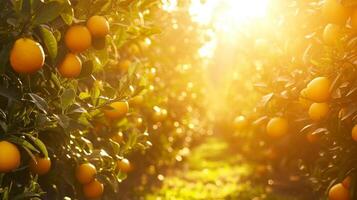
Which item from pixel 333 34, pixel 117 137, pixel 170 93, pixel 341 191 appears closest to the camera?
pixel 333 34

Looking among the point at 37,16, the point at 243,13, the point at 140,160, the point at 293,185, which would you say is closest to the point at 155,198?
the point at 140,160

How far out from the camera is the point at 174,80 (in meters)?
8.92

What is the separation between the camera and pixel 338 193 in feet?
11.6

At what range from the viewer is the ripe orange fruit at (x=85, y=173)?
3.54 m

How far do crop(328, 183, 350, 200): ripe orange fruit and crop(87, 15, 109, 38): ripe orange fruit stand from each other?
181cm

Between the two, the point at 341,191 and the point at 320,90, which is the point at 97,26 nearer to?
the point at 320,90

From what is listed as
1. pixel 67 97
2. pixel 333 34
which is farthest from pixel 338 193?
pixel 67 97

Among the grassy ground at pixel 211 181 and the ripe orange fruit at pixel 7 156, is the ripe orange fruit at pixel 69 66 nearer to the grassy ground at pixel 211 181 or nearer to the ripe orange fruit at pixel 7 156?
the ripe orange fruit at pixel 7 156

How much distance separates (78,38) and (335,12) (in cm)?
146

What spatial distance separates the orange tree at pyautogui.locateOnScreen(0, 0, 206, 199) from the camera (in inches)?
108

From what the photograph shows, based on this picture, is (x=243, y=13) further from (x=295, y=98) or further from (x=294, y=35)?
(x=295, y=98)

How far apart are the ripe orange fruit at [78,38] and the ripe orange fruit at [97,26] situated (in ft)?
0.11

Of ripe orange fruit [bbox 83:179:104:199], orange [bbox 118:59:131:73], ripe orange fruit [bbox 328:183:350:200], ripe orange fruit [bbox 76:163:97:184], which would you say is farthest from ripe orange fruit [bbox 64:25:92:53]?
orange [bbox 118:59:131:73]

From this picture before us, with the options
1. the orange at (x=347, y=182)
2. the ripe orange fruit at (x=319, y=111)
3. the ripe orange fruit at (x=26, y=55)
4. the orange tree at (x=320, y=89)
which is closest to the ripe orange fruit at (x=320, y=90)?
the orange tree at (x=320, y=89)
